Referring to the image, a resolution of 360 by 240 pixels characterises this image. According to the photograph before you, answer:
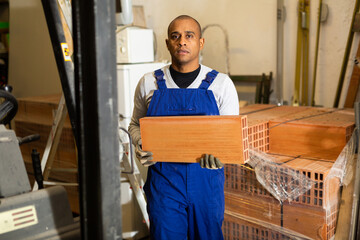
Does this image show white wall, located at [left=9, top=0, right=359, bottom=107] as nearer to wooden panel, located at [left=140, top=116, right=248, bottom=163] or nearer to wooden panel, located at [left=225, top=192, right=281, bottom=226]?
wooden panel, located at [left=225, top=192, right=281, bottom=226]

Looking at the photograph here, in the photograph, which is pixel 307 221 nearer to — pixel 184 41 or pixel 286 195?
pixel 286 195

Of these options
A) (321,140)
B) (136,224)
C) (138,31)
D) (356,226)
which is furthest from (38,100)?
(356,226)

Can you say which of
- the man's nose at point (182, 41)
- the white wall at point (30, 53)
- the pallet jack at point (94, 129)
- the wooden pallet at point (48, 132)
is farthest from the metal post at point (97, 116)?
the white wall at point (30, 53)

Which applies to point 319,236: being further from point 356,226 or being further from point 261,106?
point 261,106

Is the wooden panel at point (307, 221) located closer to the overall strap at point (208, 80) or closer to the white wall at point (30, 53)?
the overall strap at point (208, 80)

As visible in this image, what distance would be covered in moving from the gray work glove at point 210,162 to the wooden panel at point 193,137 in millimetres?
21

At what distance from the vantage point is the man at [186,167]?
7.25 feet

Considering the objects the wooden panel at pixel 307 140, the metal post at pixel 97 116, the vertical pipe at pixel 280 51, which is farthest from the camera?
the vertical pipe at pixel 280 51

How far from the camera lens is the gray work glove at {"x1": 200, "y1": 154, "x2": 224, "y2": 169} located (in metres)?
2.05

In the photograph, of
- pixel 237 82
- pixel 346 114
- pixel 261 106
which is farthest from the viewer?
pixel 237 82

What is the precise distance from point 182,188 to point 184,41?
2.55 ft

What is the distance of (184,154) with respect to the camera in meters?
2.11

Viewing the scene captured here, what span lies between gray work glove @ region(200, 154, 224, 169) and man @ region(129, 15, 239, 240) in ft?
0.45

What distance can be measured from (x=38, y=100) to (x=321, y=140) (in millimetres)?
3038
